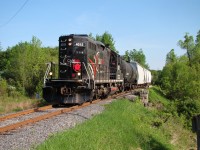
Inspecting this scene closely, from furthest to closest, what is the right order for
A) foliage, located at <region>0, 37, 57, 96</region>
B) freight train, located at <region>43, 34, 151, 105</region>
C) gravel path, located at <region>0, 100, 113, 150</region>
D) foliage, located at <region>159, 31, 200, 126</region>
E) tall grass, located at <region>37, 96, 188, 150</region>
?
foliage, located at <region>159, 31, 200, 126</region>
foliage, located at <region>0, 37, 57, 96</region>
freight train, located at <region>43, 34, 151, 105</region>
tall grass, located at <region>37, 96, 188, 150</region>
gravel path, located at <region>0, 100, 113, 150</region>

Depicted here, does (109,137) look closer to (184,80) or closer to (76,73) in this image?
(76,73)

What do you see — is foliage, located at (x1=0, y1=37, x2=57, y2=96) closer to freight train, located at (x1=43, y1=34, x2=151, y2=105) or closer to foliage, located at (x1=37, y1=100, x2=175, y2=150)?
freight train, located at (x1=43, y1=34, x2=151, y2=105)

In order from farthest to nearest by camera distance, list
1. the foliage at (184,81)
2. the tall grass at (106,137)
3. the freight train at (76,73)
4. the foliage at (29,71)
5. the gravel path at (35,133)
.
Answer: the foliage at (184,81), the foliage at (29,71), the freight train at (76,73), the tall grass at (106,137), the gravel path at (35,133)

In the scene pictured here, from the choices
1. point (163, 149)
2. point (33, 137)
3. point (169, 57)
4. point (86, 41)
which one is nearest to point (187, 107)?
point (86, 41)

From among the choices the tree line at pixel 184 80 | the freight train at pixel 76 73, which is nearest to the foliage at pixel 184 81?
the tree line at pixel 184 80

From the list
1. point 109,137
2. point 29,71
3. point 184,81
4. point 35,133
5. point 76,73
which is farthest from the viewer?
point 184,81

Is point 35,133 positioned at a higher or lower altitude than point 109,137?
higher

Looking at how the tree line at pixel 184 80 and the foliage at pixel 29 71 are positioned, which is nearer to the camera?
the foliage at pixel 29 71

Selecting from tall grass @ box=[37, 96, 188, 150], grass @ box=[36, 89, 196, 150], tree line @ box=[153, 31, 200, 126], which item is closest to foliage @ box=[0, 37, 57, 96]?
tree line @ box=[153, 31, 200, 126]

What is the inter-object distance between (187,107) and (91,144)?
67.1ft

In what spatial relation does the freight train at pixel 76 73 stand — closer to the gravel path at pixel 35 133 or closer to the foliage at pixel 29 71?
the gravel path at pixel 35 133

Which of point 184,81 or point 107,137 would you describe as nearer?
point 107,137

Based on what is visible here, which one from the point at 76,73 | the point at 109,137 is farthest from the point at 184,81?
the point at 109,137

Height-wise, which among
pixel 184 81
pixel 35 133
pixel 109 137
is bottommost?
pixel 109 137
